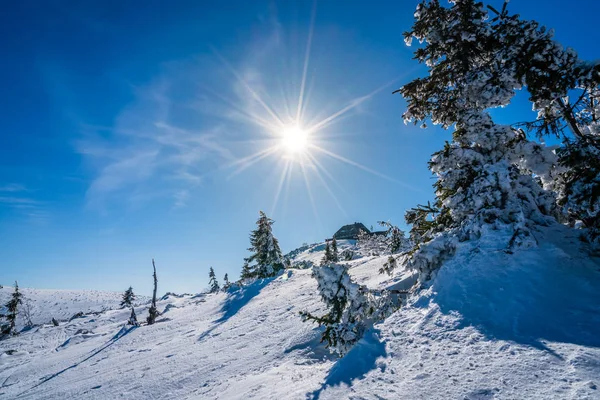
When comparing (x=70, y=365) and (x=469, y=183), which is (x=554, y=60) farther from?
(x=70, y=365)

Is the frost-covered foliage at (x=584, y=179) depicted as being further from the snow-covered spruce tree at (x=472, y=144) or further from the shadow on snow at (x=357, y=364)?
the shadow on snow at (x=357, y=364)

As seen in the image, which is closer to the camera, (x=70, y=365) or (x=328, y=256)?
(x=70, y=365)

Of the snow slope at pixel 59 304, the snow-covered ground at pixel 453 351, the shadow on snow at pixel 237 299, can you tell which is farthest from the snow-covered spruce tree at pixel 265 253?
the snow slope at pixel 59 304

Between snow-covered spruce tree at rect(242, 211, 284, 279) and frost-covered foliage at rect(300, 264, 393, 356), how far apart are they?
2450 centimetres

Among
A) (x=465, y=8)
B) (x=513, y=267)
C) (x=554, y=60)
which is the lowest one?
(x=513, y=267)

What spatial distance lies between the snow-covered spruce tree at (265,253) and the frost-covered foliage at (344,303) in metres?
24.5

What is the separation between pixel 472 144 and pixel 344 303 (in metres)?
5.24

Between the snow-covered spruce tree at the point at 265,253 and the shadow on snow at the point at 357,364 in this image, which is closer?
the shadow on snow at the point at 357,364

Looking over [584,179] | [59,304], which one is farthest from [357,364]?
[59,304]

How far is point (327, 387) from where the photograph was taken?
4348mm

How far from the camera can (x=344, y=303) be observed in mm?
7281

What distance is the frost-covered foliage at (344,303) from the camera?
700cm

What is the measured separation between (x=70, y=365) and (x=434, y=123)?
20528 millimetres

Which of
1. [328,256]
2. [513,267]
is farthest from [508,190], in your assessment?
[328,256]
